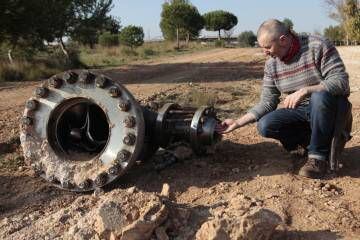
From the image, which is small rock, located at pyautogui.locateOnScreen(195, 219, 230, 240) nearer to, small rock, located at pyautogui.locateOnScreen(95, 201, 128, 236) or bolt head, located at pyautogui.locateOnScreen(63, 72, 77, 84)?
small rock, located at pyautogui.locateOnScreen(95, 201, 128, 236)

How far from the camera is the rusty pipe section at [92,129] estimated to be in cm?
460

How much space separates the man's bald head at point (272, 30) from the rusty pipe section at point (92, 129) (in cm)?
77

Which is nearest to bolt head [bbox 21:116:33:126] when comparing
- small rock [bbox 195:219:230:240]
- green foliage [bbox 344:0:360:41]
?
small rock [bbox 195:219:230:240]

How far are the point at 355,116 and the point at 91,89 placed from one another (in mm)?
3506

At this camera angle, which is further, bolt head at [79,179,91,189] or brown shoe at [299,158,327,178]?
brown shoe at [299,158,327,178]

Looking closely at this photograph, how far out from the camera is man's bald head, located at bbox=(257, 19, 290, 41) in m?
4.57

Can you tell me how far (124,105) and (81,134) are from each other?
2.39 ft

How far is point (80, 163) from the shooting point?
15.6 feet

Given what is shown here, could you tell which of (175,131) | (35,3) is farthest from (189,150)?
(35,3)

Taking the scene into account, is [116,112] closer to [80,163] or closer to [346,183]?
[80,163]

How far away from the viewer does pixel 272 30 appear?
4.58m

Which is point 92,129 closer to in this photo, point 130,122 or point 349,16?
point 130,122

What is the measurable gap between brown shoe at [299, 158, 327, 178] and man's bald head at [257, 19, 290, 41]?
3.30 feet

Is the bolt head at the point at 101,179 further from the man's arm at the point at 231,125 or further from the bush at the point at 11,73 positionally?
the bush at the point at 11,73
